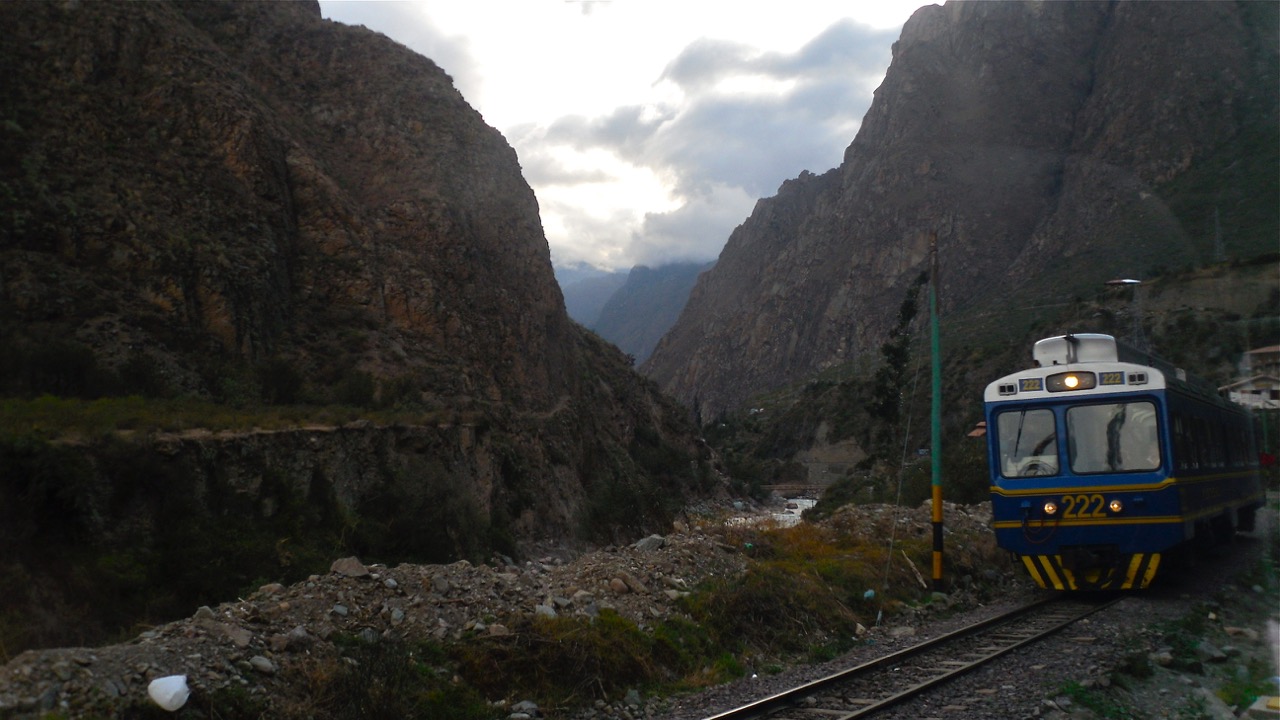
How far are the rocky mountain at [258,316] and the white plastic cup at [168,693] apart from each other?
4.74 m

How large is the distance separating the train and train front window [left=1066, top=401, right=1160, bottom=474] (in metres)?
0.01

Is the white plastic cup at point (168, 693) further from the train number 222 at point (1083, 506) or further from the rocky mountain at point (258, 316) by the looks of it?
the train number 222 at point (1083, 506)

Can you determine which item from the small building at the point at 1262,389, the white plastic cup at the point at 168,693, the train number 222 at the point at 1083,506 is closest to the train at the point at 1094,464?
the train number 222 at the point at 1083,506

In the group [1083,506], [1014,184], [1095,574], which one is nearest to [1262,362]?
[1095,574]

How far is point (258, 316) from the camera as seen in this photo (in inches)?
1100

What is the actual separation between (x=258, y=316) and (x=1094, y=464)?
2489cm

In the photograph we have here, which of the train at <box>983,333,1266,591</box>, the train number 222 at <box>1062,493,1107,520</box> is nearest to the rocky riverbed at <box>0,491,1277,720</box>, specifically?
the train at <box>983,333,1266,591</box>

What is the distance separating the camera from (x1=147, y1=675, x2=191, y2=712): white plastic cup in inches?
238

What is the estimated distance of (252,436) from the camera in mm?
19062

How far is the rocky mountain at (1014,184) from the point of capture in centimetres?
7488

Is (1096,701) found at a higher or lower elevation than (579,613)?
lower

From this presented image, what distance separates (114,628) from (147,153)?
70.5ft

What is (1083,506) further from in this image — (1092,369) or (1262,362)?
(1262,362)

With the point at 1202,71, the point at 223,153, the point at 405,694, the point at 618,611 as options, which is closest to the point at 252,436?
the point at 618,611
